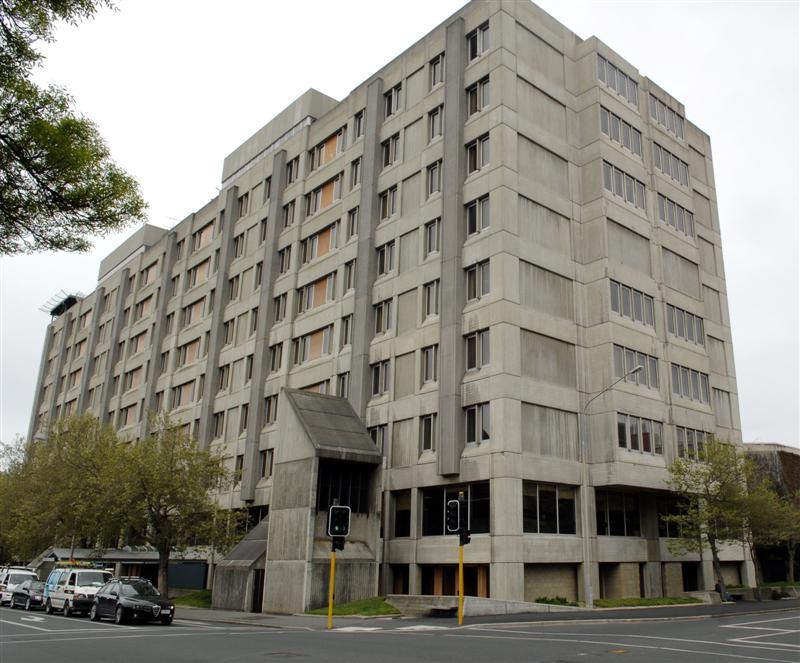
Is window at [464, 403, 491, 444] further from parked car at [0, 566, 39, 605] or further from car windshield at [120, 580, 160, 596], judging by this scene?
parked car at [0, 566, 39, 605]

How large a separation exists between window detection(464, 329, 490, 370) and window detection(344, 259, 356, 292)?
11125 mm

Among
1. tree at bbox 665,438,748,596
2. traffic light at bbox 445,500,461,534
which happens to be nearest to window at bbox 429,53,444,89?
tree at bbox 665,438,748,596

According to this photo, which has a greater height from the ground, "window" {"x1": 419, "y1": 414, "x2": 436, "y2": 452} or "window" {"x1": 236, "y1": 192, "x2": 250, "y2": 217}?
"window" {"x1": 236, "y1": 192, "x2": 250, "y2": 217}

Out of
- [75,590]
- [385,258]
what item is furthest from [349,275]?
[75,590]

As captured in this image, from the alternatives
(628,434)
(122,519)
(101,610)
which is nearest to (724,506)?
(628,434)

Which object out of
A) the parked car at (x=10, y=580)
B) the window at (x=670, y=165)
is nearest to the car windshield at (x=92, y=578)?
the parked car at (x=10, y=580)

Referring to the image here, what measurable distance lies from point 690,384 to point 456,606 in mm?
22029

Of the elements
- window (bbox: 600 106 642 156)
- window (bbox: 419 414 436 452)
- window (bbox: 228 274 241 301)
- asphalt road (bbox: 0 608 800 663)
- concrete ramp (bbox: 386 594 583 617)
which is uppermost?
window (bbox: 600 106 642 156)

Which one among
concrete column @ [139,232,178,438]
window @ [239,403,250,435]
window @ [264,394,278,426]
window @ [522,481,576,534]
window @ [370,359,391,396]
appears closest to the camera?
window @ [522,481,576,534]

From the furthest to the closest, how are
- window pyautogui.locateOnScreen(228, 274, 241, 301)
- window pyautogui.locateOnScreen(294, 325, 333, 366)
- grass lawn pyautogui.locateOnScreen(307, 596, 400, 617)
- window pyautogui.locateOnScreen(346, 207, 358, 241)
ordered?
window pyautogui.locateOnScreen(228, 274, 241, 301) < window pyautogui.locateOnScreen(346, 207, 358, 241) < window pyautogui.locateOnScreen(294, 325, 333, 366) < grass lawn pyautogui.locateOnScreen(307, 596, 400, 617)

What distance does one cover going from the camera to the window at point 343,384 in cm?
4301

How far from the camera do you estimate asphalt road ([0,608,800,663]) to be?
15.9 m

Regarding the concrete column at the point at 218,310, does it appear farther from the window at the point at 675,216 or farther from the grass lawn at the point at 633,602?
the window at the point at 675,216

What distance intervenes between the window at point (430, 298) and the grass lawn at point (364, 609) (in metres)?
14.6
